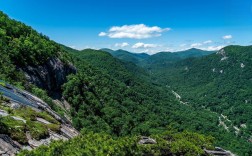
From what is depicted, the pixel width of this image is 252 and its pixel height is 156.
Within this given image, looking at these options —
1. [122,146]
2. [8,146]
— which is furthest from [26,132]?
[122,146]

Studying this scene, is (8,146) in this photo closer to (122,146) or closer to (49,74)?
(122,146)

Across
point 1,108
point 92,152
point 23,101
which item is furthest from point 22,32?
point 92,152

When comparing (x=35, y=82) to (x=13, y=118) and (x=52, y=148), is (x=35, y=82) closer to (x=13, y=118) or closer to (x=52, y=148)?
(x=13, y=118)

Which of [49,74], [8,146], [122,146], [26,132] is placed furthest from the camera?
[49,74]

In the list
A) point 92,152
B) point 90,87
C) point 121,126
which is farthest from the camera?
point 90,87

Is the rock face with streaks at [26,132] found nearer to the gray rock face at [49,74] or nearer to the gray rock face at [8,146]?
the gray rock face at [8,146]

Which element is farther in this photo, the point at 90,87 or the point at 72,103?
the point at 90,87

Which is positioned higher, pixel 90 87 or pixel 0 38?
pixel 0 38

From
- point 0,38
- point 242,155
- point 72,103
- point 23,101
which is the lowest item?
point 242,155

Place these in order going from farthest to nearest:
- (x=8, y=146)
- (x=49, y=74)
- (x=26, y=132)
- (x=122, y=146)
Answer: (x=49, y=74) → (x=122, y=146) → (x=26, y=132) → (x=8, y=146)
